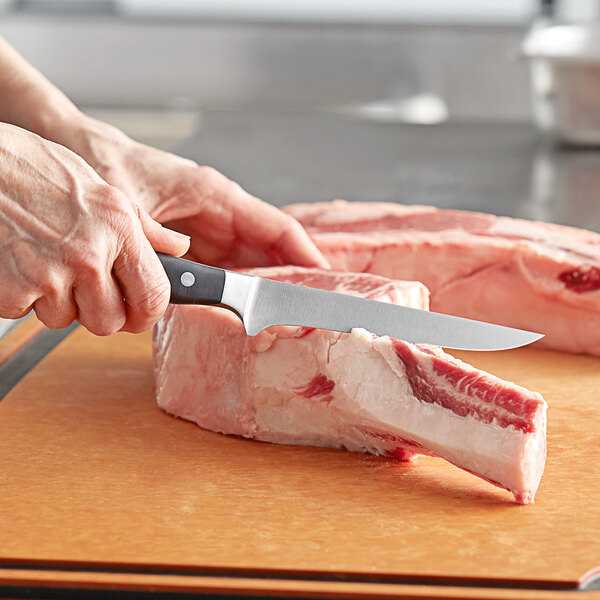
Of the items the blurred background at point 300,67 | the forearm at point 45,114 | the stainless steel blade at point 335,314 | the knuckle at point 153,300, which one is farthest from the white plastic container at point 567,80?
the knuckle at point 153,300

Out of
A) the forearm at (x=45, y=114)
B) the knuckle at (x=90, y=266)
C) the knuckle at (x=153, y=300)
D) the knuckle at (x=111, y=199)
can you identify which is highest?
the forearm at (x=45, y=114)

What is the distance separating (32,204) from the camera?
146 centimetres

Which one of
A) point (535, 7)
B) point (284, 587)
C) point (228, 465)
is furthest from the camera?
point (535, 7)

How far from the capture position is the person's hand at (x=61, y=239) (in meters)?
1.46

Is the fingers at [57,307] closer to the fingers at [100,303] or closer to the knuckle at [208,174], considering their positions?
the fingers at [100,303]

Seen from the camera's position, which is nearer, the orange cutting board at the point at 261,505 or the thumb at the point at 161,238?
the orange cutting board at the point at 261,505

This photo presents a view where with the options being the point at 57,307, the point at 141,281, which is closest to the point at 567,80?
the point at 141,281

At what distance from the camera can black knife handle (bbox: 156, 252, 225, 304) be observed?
5.41 ft

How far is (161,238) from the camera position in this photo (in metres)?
1.64

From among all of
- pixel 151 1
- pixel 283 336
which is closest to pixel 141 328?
pixel 283 336

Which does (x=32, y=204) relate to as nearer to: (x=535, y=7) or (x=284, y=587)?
(x=284, y=587)

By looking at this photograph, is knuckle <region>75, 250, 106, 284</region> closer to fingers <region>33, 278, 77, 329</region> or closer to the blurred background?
fingers <region>33, 278, 77, 329</region>

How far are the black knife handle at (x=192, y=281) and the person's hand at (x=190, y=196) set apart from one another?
446 millimetres

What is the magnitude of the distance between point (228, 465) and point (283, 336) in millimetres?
Result: 249
